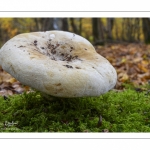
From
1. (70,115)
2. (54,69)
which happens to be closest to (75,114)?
(70,115)

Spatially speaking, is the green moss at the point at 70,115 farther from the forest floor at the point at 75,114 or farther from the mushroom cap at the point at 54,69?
the mushroom cap at the point at 54,69

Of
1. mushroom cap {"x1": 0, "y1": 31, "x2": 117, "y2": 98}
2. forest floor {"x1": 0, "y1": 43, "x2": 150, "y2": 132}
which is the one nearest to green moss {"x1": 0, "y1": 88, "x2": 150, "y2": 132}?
forest floor {"x1": 0, "y1": 43, "x2": 150, "y2": 132}

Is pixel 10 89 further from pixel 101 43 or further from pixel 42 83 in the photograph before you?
pixel 101 43

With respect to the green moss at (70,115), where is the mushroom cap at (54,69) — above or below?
above

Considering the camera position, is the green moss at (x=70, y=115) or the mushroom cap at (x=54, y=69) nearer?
the mushroom cap at (x=54, y=69)

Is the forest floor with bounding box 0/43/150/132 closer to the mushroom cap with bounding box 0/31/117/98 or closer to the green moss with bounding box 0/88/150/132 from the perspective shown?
the green moss with bounding box 0/88/150/132

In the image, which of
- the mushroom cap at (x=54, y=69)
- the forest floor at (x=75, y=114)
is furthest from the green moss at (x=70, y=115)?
the mushroom cap at (x=54, y=69)
